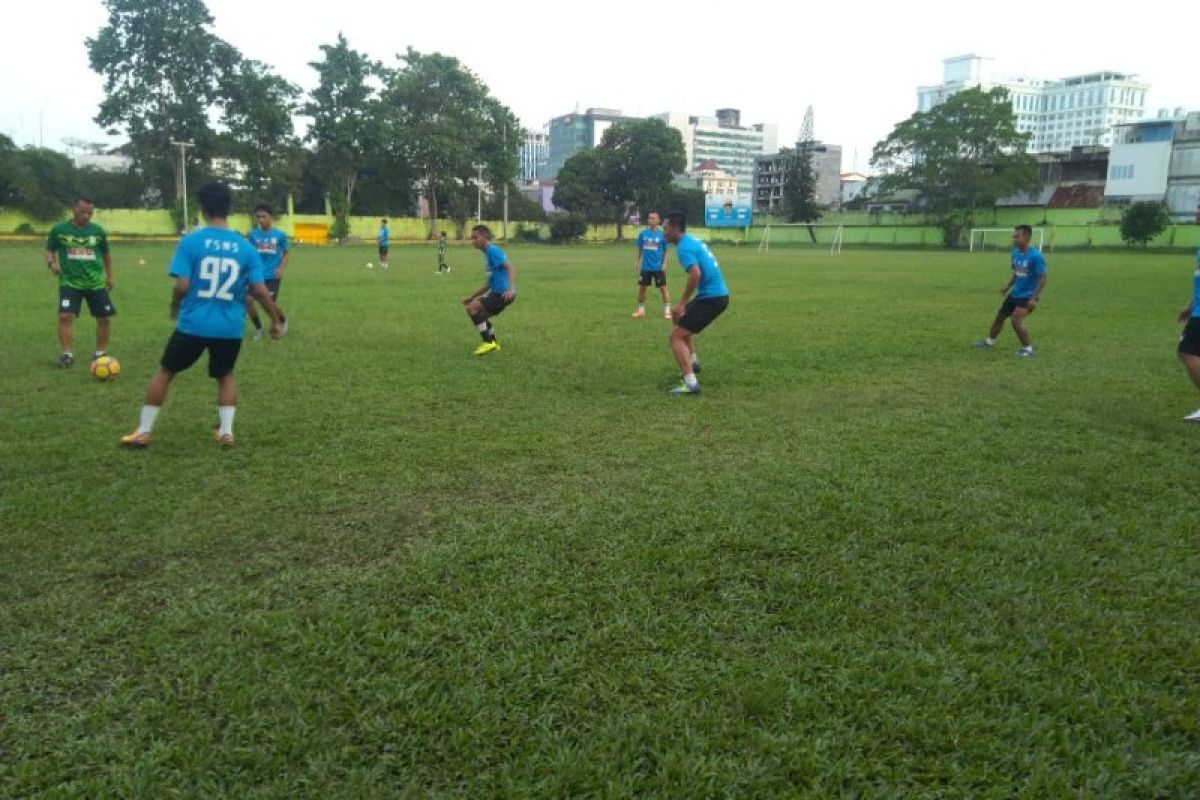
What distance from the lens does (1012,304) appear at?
459 inches

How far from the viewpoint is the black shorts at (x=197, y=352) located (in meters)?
6.24

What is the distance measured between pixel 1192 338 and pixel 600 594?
265 inches

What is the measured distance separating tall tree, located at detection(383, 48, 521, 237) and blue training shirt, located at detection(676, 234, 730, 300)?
59.8 meters

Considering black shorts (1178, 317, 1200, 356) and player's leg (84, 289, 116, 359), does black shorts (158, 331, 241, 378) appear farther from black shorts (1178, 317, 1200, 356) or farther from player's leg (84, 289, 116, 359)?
black shorts (1178, 317, 1200, 356)

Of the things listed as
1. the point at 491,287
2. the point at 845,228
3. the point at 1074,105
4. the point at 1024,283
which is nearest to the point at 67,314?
the point at 491,287

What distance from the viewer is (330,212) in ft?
208

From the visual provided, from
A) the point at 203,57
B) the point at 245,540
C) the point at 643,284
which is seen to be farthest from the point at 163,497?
the point at 203,57

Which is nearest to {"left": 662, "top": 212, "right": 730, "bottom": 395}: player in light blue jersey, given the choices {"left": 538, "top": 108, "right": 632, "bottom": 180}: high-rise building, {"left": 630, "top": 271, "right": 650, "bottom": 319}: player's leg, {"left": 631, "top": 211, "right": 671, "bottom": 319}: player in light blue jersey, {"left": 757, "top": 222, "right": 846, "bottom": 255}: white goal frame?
{"left": 630, "top": 271, "right": 650, "bottom": 319}: player's leg

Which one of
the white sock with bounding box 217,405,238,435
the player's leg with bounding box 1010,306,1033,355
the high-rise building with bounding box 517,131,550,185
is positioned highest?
the high-rise building with bounding box 517,131,550,185

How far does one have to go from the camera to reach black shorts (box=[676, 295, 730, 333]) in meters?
8.79

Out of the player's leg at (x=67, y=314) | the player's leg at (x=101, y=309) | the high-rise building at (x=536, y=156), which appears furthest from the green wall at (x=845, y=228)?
the high-rise building at (x=536, y=156)

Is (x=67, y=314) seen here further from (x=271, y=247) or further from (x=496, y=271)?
(x=496, y=271)

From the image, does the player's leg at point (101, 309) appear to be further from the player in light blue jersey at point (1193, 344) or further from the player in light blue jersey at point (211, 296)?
the player in light blue jersey at point (1193, 344)

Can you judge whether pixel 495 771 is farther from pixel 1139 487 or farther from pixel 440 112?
pixel 440 112
